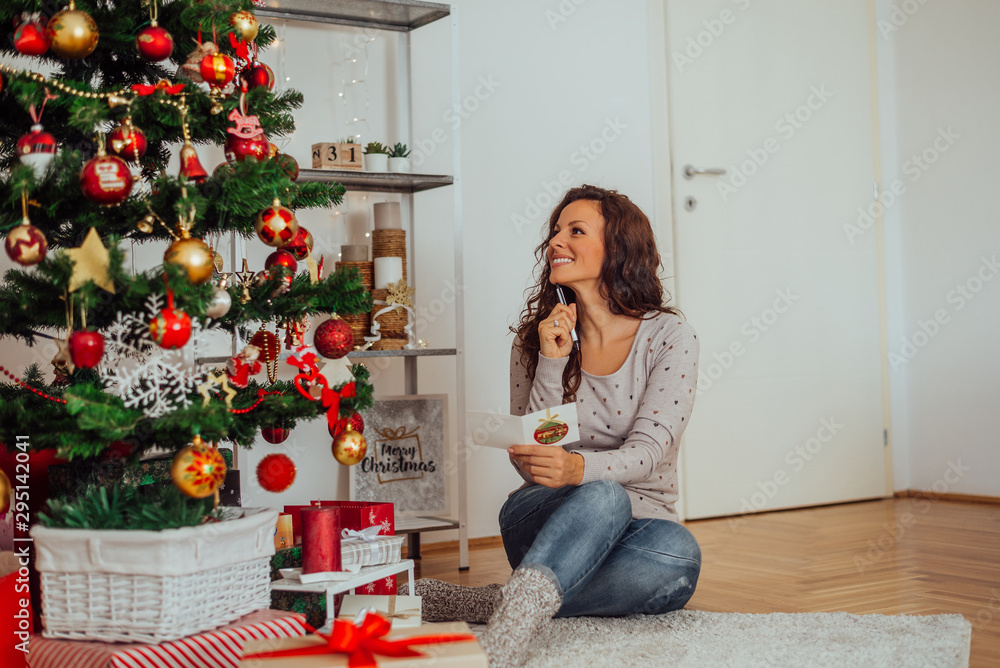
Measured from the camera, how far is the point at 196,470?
1.08 metres

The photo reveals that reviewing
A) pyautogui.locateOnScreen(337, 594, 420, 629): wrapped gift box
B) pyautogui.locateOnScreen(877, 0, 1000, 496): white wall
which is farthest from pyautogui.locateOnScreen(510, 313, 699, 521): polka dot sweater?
pyautogui.locateOnScreen(877, 0, 1000, 496): white wall

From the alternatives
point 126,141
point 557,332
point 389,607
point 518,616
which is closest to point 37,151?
point 126,141

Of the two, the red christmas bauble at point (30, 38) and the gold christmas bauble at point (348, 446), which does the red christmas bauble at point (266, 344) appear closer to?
the gold christmas bauble at point (348, 446)

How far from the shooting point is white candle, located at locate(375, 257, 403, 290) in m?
2.46

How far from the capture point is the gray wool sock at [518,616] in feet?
4.30

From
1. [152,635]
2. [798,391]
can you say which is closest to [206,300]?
[152,635]

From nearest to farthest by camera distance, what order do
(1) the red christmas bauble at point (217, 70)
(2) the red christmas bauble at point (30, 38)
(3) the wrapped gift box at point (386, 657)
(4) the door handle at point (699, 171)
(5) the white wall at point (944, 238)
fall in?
(3) the wrapped gift box at point (386, 657) < (2) the red christmas bauble at point (30, 38) < (1) the red christmas bauble at point (217, 70) < (4) the door handle at point (699, 171) < (5) the white wall at point (944, 238)

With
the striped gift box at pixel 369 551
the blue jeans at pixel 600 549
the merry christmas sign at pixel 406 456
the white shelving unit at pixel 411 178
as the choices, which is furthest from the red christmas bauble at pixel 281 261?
the merry christmas sign at pixel 406 456

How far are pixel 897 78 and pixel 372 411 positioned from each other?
99.5 inches

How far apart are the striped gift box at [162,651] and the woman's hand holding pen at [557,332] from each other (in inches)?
33.4

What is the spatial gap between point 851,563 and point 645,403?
953 mm

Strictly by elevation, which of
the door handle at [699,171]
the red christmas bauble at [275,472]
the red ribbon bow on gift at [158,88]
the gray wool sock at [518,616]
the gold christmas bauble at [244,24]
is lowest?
the gray wool sock at [518,616]

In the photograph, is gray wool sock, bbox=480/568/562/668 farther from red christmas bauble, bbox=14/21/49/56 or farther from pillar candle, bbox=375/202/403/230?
pillar candle, bbox=375/202/403/230

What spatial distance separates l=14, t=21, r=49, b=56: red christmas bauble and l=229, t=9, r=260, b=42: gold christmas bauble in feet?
0.84
